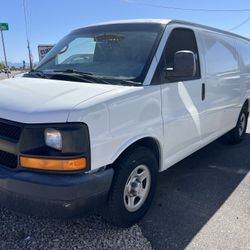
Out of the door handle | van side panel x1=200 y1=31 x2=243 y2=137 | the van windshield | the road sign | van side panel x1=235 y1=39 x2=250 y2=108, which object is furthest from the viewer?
the road sign

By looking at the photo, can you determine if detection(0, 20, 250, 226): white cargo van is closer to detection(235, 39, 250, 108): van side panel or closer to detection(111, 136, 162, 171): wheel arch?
detection(111, 136, 162, 171): wheel arch

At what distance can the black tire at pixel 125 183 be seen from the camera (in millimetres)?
2867

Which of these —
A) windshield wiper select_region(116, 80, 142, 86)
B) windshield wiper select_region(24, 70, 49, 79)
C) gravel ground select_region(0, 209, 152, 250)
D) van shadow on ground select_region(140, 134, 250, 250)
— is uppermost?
windshield wiper select_region(24, 70, 49, 79)

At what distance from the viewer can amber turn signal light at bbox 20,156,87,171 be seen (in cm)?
249

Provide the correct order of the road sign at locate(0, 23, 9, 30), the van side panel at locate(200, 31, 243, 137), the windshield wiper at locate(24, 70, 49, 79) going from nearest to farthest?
the windshield wiper at locate(24, 70, 49, 79) < the van side panel at locate(200, 31, 243, 137) < the road sign at locate(0, 23, 9, 30)

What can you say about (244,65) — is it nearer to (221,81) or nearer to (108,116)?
(221,81)

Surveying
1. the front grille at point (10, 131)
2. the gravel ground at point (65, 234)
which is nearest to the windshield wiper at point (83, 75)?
the front grille at point (10, 131)

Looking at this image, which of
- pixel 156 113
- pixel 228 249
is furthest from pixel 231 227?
pixel 156 113

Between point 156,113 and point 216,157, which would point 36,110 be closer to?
point 156,113

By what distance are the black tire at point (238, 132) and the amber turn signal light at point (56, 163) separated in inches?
167

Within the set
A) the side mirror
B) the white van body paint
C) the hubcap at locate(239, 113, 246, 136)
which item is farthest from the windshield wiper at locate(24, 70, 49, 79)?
the hubcap at locate(239, 113, 246, 136)

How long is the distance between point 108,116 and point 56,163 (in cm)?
55

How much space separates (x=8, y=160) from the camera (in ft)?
8.77

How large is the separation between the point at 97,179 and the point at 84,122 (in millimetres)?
468
